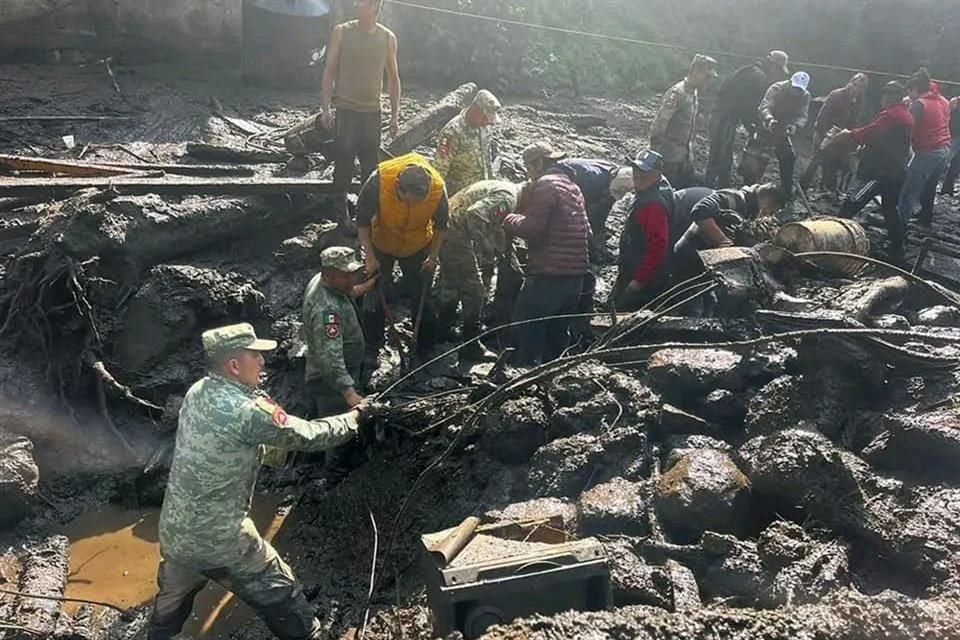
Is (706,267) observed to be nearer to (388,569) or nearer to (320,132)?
(388,569)

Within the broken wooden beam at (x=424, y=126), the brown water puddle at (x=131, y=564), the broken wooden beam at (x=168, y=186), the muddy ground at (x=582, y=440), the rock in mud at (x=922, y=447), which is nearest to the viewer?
the muddy ground at (x=582, y=440)

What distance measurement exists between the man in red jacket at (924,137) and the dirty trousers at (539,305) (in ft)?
18.0

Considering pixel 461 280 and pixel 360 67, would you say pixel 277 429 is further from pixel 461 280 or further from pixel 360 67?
pixel 360 67

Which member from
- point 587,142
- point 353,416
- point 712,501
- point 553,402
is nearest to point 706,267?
point 553,402

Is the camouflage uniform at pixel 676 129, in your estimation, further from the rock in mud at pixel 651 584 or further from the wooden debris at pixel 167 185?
the rock in mud at pixel 651 584

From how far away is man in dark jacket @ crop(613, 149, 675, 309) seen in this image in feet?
22.2

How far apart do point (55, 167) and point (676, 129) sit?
6.78 meters

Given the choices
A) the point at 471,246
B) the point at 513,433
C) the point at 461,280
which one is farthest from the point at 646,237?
the point at 513,433

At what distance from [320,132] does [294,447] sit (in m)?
5.53

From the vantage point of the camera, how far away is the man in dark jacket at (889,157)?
9.38m

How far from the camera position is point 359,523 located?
17.8ft

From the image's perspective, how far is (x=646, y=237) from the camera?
7.00 m

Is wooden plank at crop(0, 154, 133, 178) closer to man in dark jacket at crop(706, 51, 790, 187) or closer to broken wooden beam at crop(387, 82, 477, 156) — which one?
broken wooden beam at crop(387, 82, 477, 156)

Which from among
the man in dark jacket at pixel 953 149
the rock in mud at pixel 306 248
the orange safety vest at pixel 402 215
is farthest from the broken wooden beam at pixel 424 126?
the man in dark jacket at pixel 953 149
